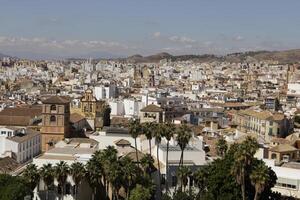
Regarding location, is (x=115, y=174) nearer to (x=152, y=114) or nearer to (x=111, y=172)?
(x=111, y=172)

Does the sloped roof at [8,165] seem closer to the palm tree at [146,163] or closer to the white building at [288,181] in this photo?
the palm tree at [146,163]

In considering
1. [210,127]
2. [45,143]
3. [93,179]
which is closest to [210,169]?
[93,179]

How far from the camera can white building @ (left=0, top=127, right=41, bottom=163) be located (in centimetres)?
6194

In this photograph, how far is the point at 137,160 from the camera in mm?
48031

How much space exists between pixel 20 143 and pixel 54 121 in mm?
7738

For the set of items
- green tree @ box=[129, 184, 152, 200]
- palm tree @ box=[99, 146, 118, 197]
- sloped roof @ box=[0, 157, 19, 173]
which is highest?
palm tree @ box=[99, 146, 118, 197]

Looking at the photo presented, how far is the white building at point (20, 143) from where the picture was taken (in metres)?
61.9

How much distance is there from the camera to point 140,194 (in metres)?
39.7

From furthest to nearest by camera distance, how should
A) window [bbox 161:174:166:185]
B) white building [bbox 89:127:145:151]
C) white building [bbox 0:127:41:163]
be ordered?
white building [bbox 0:127:41:163]
white building [bbox 89:127:145:151]
window [bbox 161:174:166:185]

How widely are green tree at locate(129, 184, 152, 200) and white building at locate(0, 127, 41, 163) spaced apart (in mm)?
25199

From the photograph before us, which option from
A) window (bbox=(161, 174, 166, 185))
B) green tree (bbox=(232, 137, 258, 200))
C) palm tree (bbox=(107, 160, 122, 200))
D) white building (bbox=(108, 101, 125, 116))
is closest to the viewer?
green tree (bbox=(232, 137, 258, 200))

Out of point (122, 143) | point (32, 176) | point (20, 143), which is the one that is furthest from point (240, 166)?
point (20, 143)

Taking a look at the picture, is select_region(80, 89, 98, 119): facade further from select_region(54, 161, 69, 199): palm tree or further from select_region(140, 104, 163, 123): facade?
select_region(54, 161, 69, 199): palm tree

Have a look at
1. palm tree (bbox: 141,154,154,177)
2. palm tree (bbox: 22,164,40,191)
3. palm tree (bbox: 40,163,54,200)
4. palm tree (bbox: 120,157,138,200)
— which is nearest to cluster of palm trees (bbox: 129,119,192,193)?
palm tree (bbox: 141,154,154,177)
